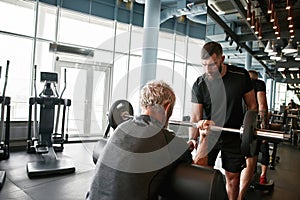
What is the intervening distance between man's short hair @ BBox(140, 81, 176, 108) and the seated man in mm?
110

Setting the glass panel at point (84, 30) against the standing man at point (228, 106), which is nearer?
the standing man at point (228, 106)

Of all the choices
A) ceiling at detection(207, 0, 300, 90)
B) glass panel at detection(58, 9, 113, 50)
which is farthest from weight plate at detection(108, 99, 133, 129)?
glass panel at detection(58, 9, 113, 50)

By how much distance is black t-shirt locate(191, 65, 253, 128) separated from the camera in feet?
6.54

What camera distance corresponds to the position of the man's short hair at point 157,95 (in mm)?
1222

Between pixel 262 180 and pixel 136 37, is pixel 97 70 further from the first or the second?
pixel 262 180

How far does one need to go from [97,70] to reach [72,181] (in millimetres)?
3929

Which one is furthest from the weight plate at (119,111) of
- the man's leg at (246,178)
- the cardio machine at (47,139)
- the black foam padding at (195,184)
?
the cardio machine at (47,139)

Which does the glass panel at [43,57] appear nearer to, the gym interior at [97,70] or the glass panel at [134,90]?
the gym interior at [97,70]

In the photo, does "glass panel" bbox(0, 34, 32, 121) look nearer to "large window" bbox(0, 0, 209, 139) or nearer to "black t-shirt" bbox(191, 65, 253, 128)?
"large window" bbox(0, 0, 209, 139)

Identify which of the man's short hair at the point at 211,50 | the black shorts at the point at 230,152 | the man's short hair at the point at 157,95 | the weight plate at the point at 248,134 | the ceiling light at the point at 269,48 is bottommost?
the black shorts at the point at 230,152

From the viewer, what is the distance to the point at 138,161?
1020 millimetres

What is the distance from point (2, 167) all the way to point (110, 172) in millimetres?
3520

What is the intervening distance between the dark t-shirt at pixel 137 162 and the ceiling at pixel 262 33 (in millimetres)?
3666

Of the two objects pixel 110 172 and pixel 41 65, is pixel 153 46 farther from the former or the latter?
pixel 110 172
